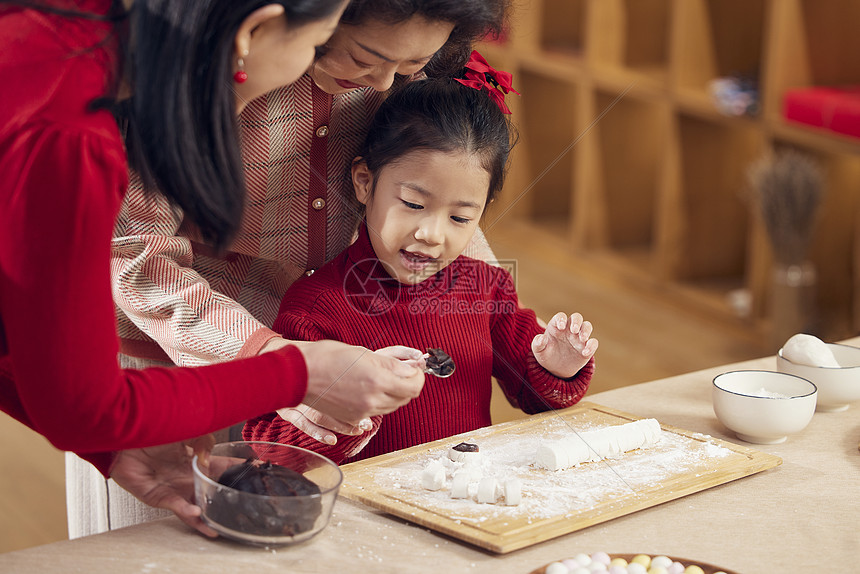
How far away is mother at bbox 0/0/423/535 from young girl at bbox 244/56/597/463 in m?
0.38

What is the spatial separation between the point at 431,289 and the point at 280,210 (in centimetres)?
22

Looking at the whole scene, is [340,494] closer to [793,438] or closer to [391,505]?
[391,505]

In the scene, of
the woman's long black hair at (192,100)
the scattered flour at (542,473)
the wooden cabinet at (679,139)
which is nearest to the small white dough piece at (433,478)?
the scattered flour at (542,473)

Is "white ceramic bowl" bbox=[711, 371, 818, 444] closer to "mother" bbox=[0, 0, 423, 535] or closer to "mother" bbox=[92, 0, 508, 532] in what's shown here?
"mother" bbox=[92, 0, 508, 532]

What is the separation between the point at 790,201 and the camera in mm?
2875

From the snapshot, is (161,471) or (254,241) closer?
(161,471)

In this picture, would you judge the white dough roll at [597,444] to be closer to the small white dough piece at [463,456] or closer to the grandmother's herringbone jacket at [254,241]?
the small white dough piece at [463,456]

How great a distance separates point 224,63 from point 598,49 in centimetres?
307

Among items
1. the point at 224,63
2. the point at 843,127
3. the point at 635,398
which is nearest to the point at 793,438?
the point at 635,398

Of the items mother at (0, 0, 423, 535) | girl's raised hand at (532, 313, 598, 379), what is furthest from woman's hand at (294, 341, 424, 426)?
girl's raised hand at (532, 313, 598, 379)

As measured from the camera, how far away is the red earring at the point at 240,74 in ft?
2.79

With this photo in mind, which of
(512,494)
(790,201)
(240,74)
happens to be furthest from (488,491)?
(790,201)

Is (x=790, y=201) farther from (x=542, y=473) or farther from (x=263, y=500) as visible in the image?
(x=263, y=500)

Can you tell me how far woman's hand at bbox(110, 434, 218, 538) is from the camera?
1000mm
